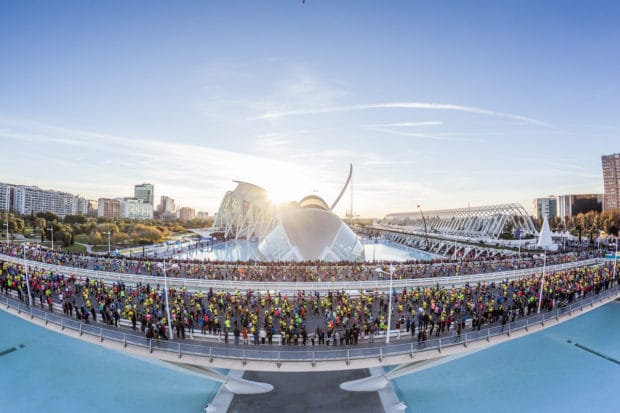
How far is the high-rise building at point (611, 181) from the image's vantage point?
126 meters

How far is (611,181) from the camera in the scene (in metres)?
129

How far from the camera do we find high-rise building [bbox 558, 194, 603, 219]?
14638 cm

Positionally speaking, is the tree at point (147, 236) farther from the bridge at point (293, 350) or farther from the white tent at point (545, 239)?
the white tent at point (545, 239)

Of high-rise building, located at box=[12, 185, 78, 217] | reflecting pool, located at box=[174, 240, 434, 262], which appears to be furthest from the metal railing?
high-rise building, located at box=[12, 185, 78, 217]

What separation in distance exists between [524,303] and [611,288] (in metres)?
9.92

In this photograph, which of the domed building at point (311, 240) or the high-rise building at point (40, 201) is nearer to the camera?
the domed building at point (311, 240)

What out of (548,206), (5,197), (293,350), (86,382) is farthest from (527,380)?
(548,206)

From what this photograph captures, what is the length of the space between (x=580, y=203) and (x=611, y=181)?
22595 millimetres

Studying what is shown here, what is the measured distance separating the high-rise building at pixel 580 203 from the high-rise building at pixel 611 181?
1582 centimetres

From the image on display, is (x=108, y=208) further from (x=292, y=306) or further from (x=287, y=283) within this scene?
(x=292, y=306)

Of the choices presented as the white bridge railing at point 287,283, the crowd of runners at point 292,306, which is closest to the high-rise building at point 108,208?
the white bridge railing at point 287,283

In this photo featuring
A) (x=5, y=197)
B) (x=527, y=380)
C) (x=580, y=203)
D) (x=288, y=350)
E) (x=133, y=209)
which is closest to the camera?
(x=288, y=350)

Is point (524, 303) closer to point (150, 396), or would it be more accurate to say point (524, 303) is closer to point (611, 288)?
point (611, 288)

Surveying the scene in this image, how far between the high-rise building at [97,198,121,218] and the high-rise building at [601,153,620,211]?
679 ft
